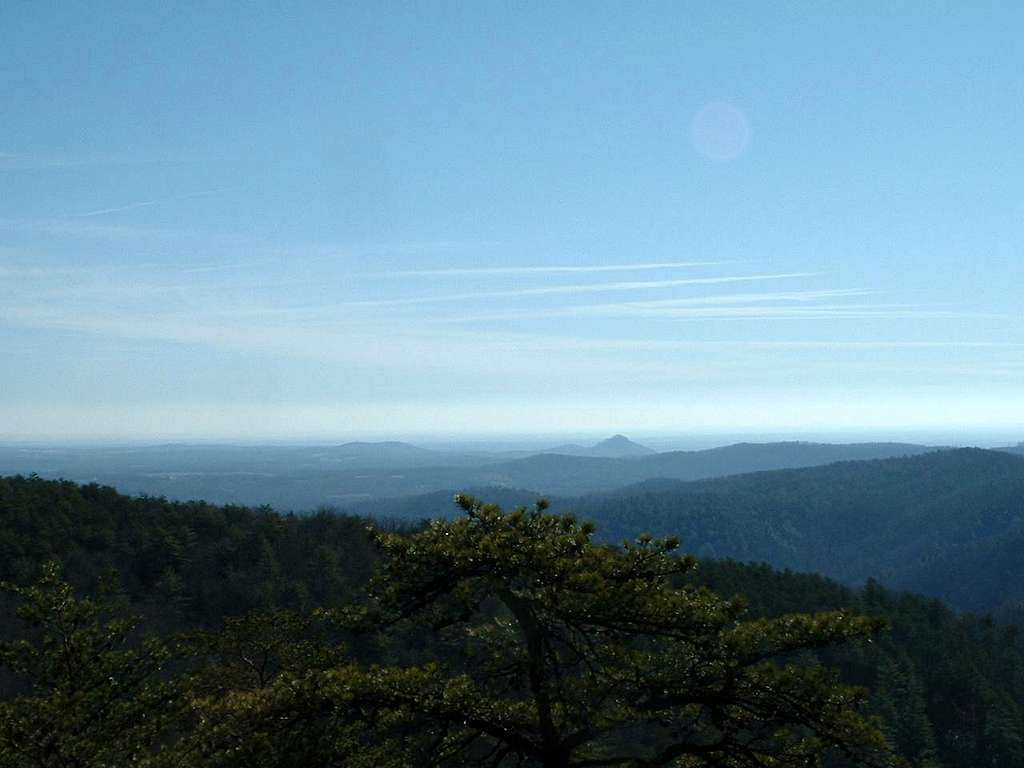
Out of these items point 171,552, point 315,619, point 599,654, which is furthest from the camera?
point 171,552

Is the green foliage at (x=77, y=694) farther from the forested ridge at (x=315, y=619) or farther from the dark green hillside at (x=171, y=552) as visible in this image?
the dark green hillside at (x=171, y=552)

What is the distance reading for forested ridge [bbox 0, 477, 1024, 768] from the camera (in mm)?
9945

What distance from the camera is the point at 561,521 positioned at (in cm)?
1135

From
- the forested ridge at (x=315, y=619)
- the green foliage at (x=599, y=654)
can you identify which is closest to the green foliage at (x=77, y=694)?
the forested ridge at (x=315, y=619)

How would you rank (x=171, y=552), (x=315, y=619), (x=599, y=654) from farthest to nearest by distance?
(x=171, y=552) → (x=315, y=619) → (x=599, y=654)

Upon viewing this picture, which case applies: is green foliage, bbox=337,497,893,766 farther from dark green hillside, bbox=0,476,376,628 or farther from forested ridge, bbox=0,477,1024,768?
dark green hillside, bbox=0,476,376,628

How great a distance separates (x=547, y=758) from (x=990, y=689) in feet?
281

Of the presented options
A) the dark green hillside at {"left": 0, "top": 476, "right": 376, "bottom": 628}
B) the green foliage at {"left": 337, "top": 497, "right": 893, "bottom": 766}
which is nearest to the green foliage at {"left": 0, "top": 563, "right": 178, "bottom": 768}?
the green foliage at {"left": 337, "top": 497, "right": 893, "bottom": 766}

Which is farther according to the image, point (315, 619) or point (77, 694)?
point (315, 619)

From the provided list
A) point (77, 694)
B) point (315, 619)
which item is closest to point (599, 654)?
point (315, 619)

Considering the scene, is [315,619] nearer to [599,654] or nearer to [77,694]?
[77,694]

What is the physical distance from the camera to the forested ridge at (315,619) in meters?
9.95

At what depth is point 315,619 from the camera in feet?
45.8

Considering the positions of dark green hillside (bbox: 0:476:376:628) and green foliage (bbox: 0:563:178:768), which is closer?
green foliage (bbox: 0:563:178:768)
